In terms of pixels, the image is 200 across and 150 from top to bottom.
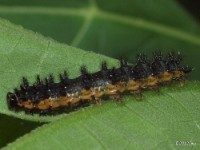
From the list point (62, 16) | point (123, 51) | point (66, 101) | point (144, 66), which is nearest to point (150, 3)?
point (123, 51)

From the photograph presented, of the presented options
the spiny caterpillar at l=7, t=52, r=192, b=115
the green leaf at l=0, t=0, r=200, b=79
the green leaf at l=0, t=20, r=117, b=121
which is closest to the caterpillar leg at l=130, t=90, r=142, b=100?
the spiny caterpillar at l=7, t=52, r=192, b=115

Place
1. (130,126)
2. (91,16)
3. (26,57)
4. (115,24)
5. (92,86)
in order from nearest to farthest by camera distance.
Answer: (130,126), (26,57), (92,86), (91,16), (115,24)

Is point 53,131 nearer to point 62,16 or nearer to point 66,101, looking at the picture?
point 66,101

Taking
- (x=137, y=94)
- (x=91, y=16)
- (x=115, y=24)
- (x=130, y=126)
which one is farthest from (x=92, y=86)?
(x=115, y=24)

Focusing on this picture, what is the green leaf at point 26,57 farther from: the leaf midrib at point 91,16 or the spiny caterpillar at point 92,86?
the leaf midrib at point 91,16

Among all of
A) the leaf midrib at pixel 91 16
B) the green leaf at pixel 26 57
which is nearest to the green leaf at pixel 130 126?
the green leaf at pixel 26 57

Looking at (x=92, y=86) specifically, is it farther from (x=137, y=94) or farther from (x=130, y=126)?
(x=130, y=126)
